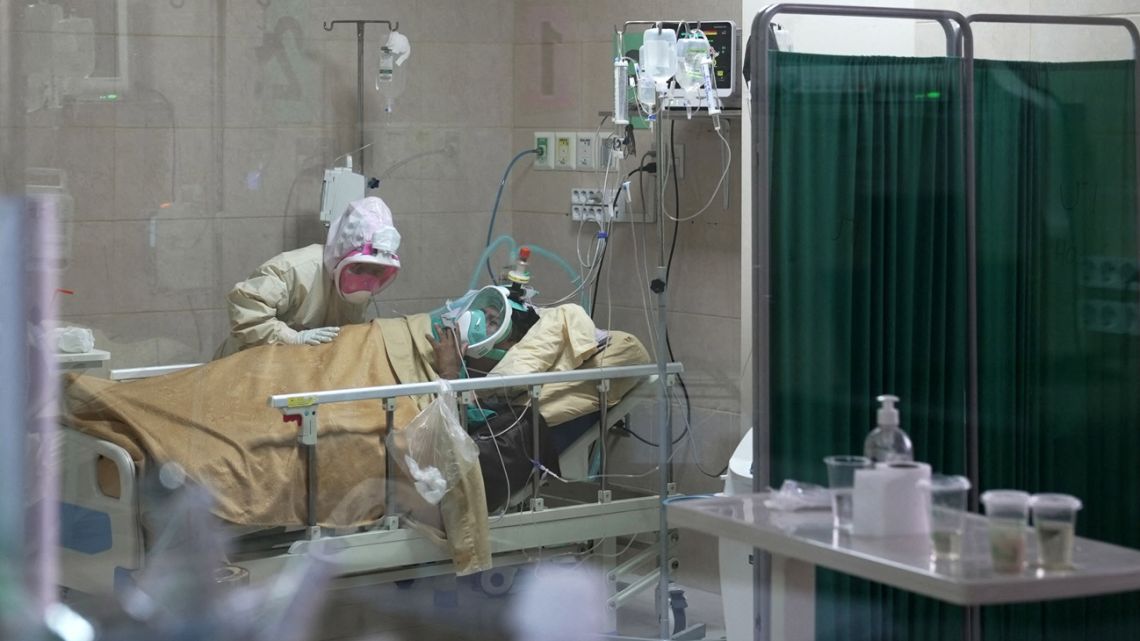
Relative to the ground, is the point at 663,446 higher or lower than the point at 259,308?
lower

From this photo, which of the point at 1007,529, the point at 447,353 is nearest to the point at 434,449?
the point at 447,353

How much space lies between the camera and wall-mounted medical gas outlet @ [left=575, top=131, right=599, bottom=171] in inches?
138

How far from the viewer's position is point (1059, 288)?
2.70m

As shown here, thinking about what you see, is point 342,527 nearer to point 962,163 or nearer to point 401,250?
point 401,250

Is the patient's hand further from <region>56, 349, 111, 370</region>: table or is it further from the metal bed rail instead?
<region>56, 349, 111, 370</region>: table

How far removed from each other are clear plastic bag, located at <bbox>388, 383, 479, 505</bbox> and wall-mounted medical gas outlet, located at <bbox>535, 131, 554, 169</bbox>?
2.13 ft

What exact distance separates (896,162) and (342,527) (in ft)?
4.99

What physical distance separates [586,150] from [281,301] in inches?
34.5

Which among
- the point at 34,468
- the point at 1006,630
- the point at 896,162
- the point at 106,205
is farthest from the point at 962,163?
the point at 34,468

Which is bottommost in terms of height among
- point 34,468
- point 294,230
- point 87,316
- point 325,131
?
point 34,468

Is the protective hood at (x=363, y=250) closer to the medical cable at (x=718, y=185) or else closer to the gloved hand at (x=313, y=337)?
the gloved hand at (x=313, y=337)

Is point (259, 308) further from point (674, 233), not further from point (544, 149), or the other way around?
point (674, 233)

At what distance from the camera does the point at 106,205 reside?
3.06 metres

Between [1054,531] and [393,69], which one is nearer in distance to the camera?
[1054,531]
